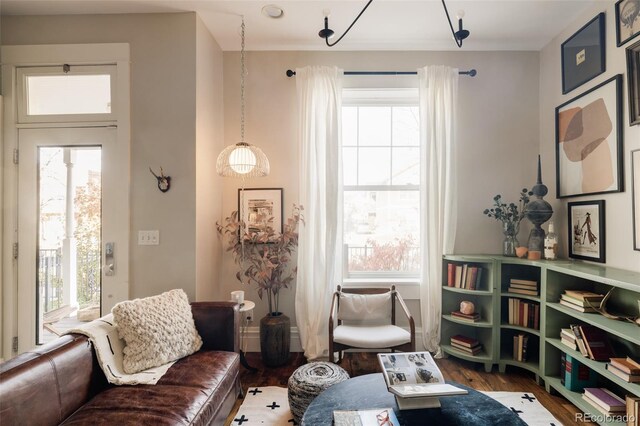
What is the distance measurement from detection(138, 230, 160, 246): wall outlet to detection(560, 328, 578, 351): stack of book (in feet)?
10.4

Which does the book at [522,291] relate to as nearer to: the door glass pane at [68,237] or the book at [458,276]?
the book at [458,276]

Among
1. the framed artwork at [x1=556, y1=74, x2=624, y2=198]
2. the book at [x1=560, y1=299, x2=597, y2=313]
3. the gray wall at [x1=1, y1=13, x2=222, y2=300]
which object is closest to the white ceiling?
the gray wall at [x1=1, y1=13, x2=222, y2=300]

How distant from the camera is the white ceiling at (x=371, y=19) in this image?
2.39 metres

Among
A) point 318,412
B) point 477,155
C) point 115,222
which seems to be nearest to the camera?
point 318,412

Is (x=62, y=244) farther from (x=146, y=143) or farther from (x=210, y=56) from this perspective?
(x=210, y=56)

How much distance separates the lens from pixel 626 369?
5.61 ft

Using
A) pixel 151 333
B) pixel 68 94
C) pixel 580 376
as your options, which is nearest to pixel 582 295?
pixel 580 376

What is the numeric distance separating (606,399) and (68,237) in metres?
4.01

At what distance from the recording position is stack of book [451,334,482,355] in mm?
2666

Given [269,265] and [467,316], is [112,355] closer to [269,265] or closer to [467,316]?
[269,265]

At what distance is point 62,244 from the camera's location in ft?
8.05

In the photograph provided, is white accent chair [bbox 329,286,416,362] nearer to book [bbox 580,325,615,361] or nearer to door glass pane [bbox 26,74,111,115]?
book [bbox 580,325,615,361]

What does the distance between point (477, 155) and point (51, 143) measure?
3.81 meters

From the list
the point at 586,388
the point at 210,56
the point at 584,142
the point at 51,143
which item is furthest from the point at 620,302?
the point at 51,143
